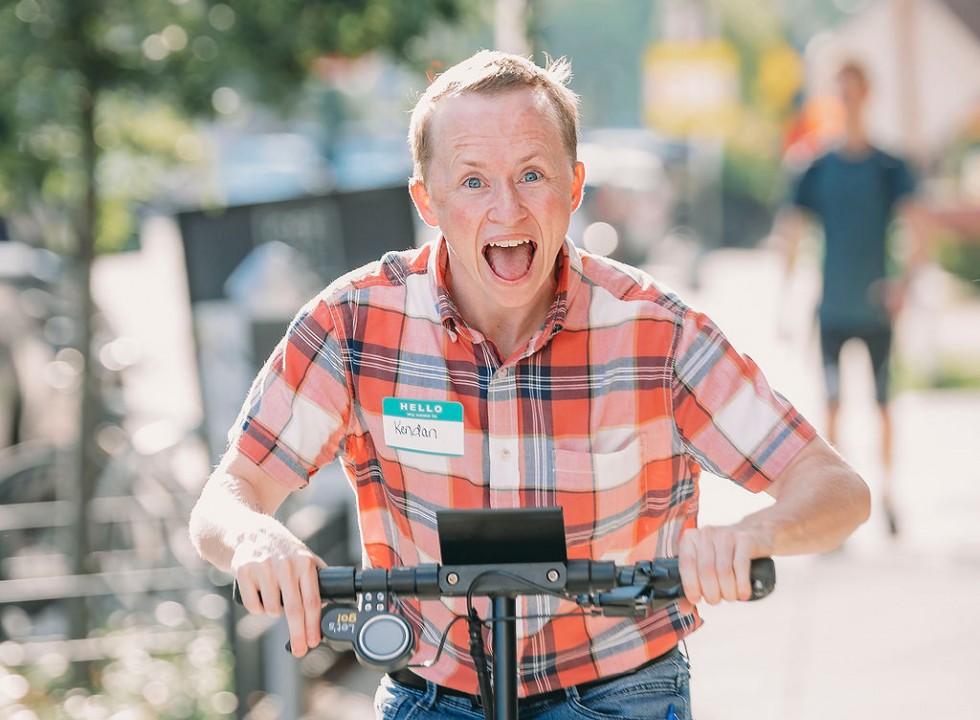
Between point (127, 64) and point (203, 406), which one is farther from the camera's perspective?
point (203, 406)

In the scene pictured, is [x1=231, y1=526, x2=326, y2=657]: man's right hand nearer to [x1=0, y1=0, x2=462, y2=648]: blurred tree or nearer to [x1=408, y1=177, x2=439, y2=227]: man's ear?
[x1=408, y1=177, x2=439, y2=227]: man's ear

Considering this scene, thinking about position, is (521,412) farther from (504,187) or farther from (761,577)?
(761,577)

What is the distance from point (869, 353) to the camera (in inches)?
286

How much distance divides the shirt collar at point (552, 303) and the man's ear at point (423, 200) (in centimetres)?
5

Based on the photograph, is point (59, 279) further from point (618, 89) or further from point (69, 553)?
point (618, 89)

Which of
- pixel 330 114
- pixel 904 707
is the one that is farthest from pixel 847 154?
pixel 904 707

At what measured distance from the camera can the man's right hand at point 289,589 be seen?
2.02 meters

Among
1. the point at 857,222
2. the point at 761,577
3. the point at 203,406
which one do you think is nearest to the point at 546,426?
the point at 761,577

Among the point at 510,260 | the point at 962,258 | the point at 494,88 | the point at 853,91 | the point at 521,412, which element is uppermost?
the point at 962,258

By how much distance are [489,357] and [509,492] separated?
0.79 feet

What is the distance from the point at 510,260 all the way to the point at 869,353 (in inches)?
204

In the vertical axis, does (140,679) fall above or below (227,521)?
below

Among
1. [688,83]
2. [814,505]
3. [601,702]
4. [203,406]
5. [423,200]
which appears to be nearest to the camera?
[814,505]

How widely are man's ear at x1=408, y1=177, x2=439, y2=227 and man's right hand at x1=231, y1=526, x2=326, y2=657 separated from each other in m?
0.78
